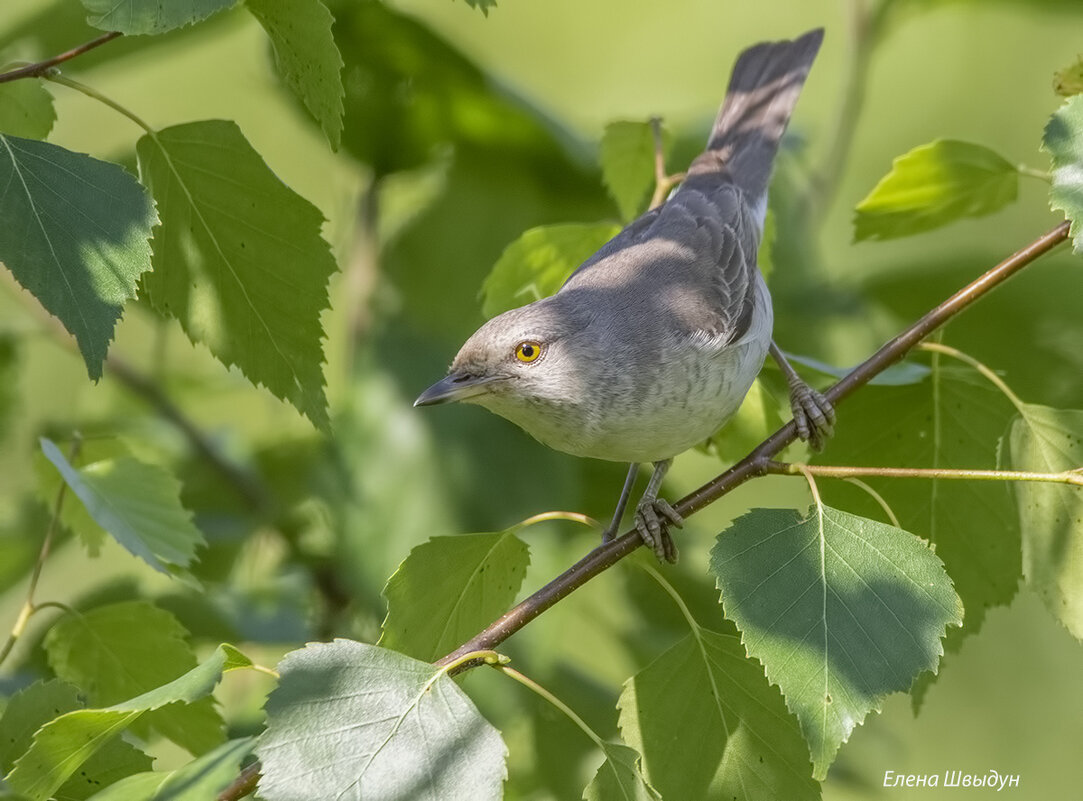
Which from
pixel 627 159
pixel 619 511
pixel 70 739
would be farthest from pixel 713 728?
pixel 627 159

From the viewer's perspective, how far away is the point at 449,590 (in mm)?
2264

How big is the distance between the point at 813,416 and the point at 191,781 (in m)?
1.64

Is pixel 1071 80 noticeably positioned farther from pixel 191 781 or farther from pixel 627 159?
pixel 191 781

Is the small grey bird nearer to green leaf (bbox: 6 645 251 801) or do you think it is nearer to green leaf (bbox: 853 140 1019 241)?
green leaf (bbox: 853 140 1019 241)

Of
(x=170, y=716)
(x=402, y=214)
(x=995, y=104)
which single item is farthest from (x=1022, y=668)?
(x=170, y=716)

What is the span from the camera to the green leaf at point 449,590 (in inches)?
87.0

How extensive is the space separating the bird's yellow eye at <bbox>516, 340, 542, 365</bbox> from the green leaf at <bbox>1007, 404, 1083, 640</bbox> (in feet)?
3.55

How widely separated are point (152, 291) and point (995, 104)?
6.88 meters

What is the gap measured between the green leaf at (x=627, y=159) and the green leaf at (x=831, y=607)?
1.18 m

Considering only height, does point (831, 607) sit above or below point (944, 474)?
below

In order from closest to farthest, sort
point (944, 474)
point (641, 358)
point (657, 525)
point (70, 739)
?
point (70, 739) < point (944, 474) < point (657, 525) < point (641, 358)

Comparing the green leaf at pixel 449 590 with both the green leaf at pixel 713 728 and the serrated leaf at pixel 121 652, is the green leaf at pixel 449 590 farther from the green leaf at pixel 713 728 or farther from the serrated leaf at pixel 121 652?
the serrated leaf at pixel 121 652

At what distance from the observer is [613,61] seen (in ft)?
27.2

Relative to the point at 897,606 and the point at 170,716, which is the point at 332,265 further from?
the point at 897,606
